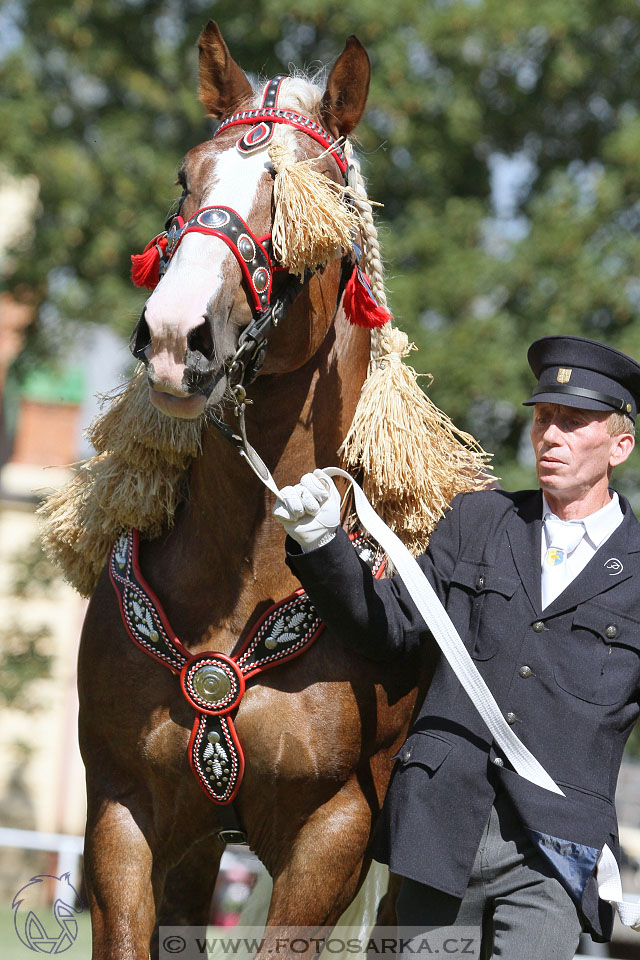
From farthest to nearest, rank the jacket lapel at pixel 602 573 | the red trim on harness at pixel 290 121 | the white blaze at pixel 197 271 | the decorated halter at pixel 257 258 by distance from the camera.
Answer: the red trim on harness at pixel 290 121, the jacket lapel at pixel 602 573, the decorated halter at pixel 257 258, the white blaze at pixel 197 271

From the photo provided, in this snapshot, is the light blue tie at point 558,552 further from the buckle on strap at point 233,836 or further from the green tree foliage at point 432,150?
the green tree foliage at point 432,150

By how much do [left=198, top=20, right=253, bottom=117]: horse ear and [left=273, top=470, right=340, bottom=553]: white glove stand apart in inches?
42.2

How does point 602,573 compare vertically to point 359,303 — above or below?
below

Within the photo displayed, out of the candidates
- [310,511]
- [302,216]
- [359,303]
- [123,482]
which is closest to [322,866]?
[310,511]

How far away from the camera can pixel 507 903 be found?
2754 mm

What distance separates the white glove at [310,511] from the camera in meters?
2.76

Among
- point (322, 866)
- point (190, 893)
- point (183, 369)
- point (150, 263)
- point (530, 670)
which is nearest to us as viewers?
point (183, 369)

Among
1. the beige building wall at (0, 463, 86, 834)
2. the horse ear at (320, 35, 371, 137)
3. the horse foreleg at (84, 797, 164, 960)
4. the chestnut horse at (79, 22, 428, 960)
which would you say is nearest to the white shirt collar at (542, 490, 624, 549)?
the chestnut horse at (79, 22, 428, 960)

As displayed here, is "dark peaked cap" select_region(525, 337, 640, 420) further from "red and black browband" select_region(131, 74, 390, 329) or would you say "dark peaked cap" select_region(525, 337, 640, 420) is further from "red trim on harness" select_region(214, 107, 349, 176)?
"red trim on harness" select_region(214, 107, 349, 176)

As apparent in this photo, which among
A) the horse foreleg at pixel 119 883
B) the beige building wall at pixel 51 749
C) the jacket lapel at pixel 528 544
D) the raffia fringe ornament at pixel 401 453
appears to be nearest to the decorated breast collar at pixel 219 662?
the horse foreleg at pixel 119 883

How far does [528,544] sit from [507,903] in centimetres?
84

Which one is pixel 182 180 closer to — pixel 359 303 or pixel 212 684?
pixel 359 303

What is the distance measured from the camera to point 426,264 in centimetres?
1002

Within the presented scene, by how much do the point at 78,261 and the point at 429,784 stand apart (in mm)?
8362
